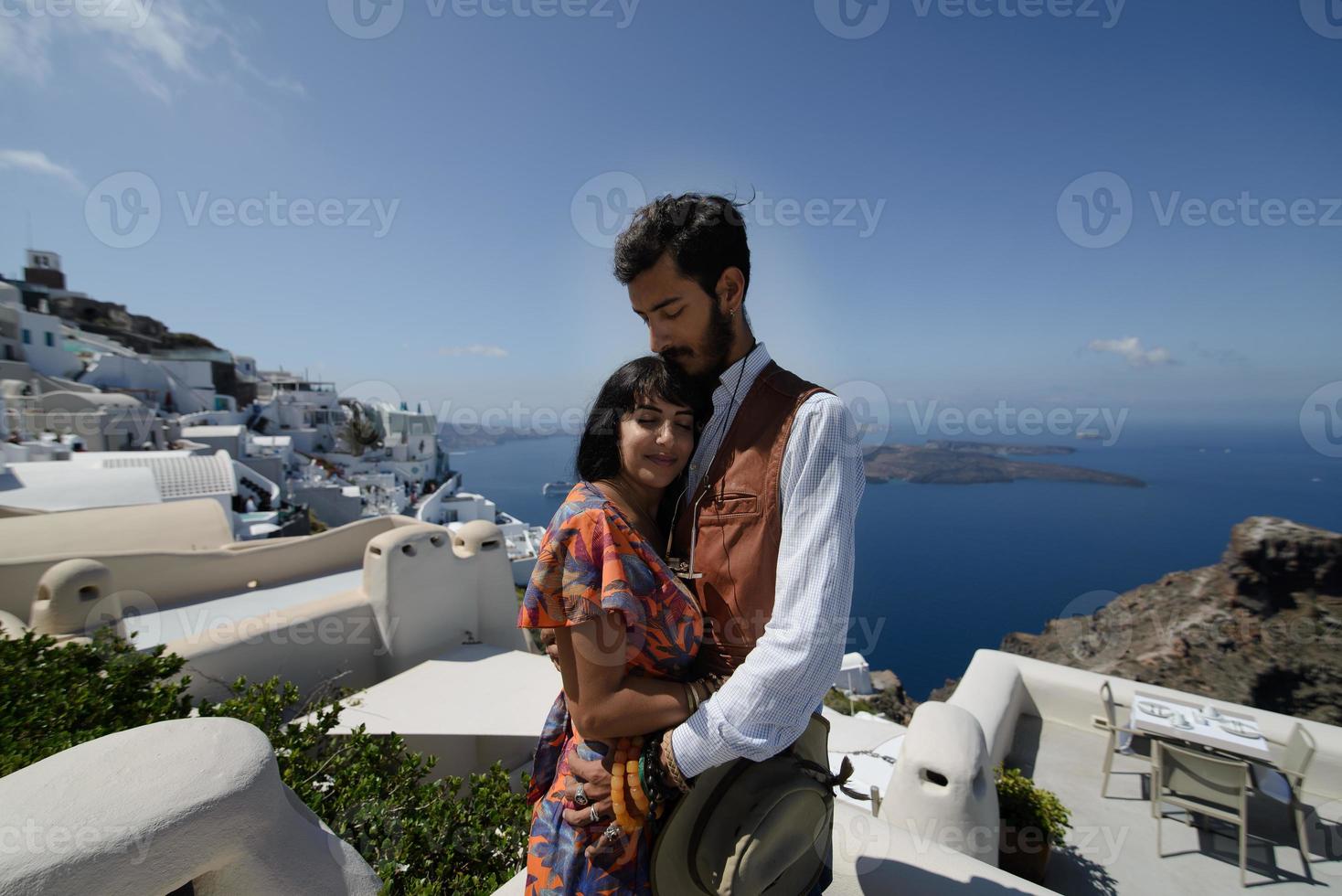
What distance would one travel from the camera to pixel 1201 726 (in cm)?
→ 418

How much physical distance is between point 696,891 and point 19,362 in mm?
48344

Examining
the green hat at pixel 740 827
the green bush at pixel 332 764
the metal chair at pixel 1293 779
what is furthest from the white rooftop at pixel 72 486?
the metal chair at pixel 1293 779

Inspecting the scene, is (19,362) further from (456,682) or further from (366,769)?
(366,769)

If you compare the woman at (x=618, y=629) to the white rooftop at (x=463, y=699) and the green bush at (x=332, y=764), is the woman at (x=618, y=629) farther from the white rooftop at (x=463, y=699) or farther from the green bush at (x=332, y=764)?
the white rooftop at (x=463, y=699)

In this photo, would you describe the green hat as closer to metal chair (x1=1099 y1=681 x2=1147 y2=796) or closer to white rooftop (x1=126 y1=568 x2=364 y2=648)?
metal chair (x1=1099 y1=681 x2=1147 y2=796)

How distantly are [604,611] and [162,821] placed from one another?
1.20 metres

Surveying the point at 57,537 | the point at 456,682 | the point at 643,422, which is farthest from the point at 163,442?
the point at 643,422

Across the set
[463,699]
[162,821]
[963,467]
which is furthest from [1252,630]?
[963,467]

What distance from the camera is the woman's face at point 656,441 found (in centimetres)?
158

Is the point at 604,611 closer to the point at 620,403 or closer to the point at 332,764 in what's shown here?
the point at 620,403

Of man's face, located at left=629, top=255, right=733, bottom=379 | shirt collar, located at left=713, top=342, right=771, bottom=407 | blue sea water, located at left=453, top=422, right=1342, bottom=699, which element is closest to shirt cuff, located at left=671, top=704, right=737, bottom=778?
shirt collar, located at left=713, top=342, right=771, bottom=407

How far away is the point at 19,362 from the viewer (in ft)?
105

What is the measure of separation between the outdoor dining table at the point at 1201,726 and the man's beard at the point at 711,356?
4.79 metres

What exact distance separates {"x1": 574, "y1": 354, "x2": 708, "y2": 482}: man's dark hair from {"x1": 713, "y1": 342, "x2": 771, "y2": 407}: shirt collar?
0.08 meters
